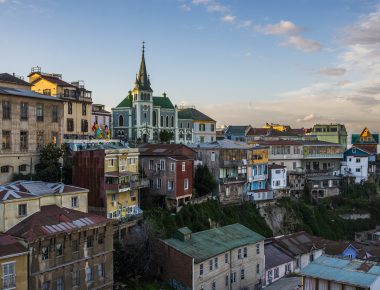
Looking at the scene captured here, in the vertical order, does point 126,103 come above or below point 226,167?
above

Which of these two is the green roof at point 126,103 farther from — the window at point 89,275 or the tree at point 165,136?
the window at point 89,275

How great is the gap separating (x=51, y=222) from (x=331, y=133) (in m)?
83.6

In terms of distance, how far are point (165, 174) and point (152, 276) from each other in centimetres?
1401

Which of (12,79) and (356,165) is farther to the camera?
(356,165)

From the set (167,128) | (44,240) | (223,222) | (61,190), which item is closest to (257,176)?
(223,222)

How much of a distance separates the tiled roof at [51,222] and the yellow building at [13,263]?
2.50 ft

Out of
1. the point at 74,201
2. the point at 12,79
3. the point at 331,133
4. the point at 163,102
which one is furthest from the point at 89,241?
the point at 331,133

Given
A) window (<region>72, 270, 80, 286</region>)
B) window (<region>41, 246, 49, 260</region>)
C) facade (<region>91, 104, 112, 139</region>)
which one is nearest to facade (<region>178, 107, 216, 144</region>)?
facade (<region>91, 104, 112, 139</region>)

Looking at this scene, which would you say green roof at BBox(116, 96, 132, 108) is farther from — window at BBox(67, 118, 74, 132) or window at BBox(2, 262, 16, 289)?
window at BBox(2, 262, 16, 289)

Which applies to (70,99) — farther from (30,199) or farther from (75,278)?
(75,278)

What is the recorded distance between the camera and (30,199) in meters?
33.7

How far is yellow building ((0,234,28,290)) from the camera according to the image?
1120 inches

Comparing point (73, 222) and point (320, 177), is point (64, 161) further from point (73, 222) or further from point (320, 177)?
point (320, 177)

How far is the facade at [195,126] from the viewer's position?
8831cm
